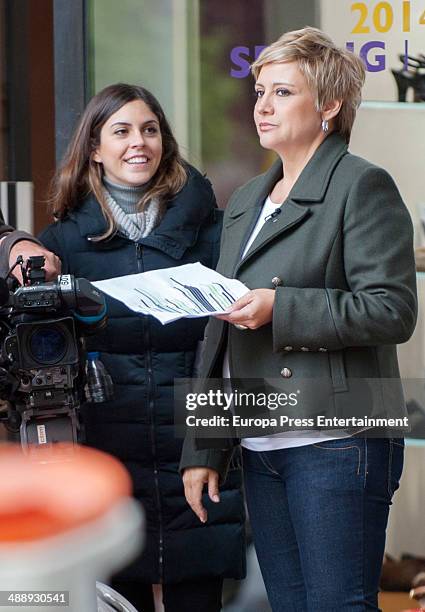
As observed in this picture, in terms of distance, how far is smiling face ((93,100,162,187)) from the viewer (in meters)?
2.85

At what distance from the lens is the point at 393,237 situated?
2080 millimetres

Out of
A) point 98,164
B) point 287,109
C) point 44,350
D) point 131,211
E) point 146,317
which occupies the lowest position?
point 146,317

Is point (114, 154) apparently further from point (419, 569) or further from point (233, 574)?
point (419, 569)

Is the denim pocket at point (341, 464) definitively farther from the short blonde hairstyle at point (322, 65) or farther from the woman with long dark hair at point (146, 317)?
the woman with long dark hair at point (146, 317)

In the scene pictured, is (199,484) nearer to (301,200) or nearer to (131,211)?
(301,200)

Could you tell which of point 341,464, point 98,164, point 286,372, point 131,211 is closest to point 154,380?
point 131,211

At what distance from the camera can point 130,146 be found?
285cm

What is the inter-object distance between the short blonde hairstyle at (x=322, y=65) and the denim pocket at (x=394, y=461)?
67cm

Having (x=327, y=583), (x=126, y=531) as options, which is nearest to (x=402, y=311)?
(x=327, y=583)

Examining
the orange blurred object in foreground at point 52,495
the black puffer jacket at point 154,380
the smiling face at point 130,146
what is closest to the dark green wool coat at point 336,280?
the black puffer jacket at point 154,380

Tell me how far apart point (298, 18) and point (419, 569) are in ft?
5.85

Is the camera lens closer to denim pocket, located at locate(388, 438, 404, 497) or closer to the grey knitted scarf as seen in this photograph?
denim pocket, located at locate(388, 438, 404, 497)

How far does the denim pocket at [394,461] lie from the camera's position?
214cm

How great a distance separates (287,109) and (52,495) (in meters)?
1.37
